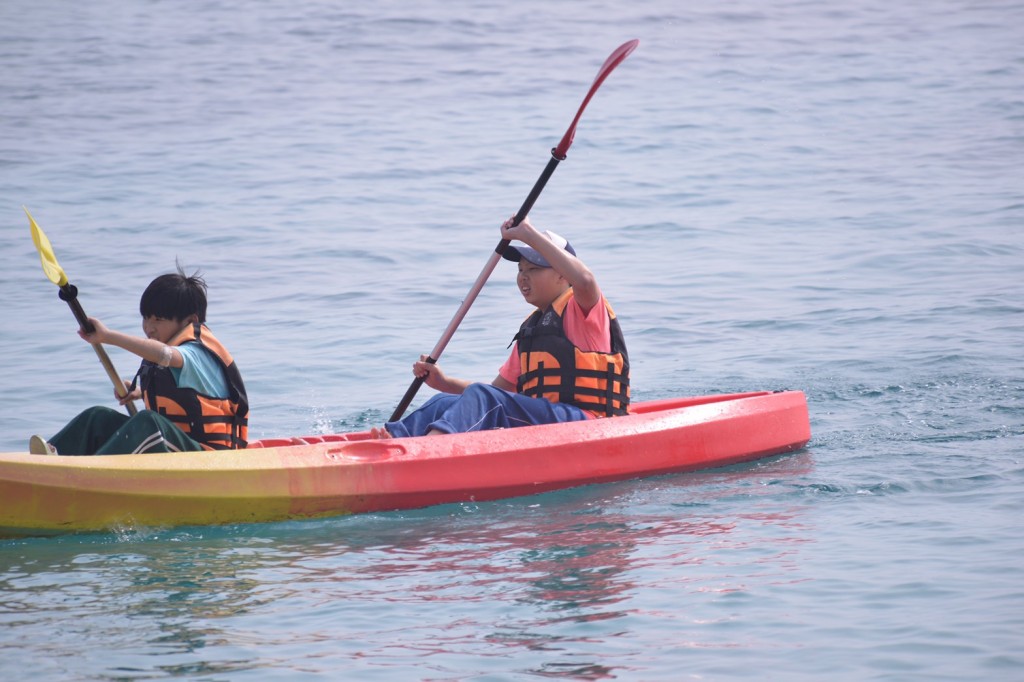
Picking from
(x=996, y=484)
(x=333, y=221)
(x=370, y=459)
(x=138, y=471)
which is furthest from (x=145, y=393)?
(x=333, y=221)

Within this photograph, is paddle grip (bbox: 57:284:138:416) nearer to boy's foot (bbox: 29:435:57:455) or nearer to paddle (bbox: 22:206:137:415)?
paddle (bbox: 22:206:137:415)

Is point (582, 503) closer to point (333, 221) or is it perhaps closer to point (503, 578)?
point (503, 578)

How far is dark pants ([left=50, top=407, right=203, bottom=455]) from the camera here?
5.00 metres

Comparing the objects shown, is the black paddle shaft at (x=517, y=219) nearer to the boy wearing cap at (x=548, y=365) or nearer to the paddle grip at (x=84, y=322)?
the boy wearing cap at (x=548, y=365)

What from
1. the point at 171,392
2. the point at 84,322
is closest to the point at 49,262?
the point at 84,322

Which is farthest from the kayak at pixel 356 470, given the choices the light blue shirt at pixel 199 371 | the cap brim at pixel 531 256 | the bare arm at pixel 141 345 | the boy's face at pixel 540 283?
the cap brim at pixel 531 256

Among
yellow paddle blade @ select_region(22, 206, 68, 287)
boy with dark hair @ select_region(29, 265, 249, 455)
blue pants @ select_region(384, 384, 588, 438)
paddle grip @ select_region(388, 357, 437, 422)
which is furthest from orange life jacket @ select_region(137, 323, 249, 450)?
paddle grip @ select_region(388, 357, 437, 422)

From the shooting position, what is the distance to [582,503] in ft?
17.7

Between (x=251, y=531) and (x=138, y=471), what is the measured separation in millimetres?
470

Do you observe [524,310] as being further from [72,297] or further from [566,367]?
[72,297]

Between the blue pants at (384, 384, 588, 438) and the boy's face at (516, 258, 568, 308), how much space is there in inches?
15.2

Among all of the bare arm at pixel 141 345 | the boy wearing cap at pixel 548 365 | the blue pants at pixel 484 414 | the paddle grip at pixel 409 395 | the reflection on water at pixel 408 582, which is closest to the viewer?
the reflection on water at pixel 408 582

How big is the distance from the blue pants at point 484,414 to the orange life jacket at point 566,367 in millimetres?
59

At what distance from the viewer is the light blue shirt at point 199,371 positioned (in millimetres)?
5016
